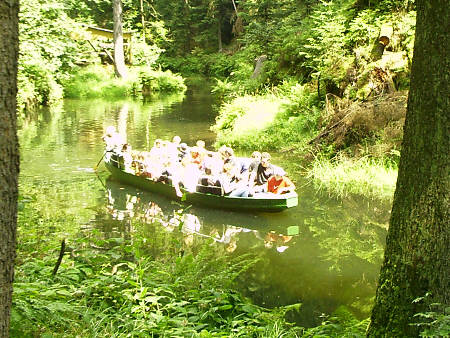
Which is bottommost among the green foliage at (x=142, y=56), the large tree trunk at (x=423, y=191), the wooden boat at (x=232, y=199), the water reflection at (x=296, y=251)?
the water reflection at (x=296, y=251)

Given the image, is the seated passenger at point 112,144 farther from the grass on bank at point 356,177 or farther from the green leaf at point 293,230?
the green leaf at point 293,230

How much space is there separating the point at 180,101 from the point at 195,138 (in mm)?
11219

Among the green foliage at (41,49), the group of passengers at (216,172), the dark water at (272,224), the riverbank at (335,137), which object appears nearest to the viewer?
the dark water at (272,224)

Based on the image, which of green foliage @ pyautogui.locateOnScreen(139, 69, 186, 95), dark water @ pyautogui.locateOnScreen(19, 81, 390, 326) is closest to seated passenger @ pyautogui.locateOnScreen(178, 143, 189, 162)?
dark water @ pyautogui.locateOnScreen(19, 81, 390, 326)

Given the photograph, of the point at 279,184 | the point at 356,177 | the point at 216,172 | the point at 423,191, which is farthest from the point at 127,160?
the point at 423,191

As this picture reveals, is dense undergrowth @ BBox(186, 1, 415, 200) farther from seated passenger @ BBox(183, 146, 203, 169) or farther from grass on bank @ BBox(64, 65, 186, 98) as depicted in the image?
grass on bank @ BBox(64, 65, 186, 98)

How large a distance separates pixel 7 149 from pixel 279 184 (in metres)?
8.19

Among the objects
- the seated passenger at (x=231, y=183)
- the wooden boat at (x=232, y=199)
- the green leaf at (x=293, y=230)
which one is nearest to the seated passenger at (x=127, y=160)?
the wooden boat at (x=232, y=199)

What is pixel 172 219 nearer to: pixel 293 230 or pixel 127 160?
pixel 293 230

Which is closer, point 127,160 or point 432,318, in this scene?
point 432,318

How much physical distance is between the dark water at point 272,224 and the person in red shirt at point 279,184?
20.1 inches

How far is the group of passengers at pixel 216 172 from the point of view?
10000 mm

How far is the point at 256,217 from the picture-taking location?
983cm

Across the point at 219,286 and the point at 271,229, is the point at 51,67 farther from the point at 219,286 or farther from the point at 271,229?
the point at 219,286
